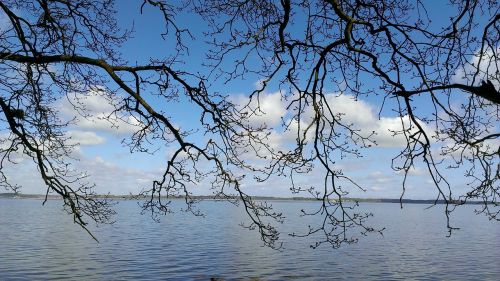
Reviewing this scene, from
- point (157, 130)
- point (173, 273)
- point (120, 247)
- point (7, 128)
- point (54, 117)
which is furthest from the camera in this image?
point (120, 247)

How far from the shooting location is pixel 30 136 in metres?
8.98

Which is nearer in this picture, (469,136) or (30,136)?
(469,136)

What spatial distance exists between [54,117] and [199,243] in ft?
94.1

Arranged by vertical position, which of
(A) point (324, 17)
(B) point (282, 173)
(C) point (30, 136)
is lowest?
(B) point (282, 173)

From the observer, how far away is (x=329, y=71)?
6.80 meters

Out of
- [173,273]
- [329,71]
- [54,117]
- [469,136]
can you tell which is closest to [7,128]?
[54,117]

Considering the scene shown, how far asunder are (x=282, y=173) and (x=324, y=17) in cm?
217

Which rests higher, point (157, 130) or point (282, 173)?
point (157, 130)

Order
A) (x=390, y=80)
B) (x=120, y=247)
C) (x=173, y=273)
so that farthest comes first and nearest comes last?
1. (x=120, y=247)
2. (x=173, y=273)
3. (x=390, y=80)

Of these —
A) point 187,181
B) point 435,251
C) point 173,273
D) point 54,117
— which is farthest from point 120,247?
point 187,181

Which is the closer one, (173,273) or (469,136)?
(469,136)

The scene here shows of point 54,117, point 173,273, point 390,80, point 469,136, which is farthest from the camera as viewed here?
point 173,273

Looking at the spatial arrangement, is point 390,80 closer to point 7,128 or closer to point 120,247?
point 7,128

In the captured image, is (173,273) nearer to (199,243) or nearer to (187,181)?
(199,243)
